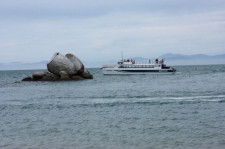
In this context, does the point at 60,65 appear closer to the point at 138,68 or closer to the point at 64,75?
the point at 64,75

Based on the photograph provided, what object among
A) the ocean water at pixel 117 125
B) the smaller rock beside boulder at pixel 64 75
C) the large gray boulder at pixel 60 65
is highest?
the large gray boulder at pixel 60 65

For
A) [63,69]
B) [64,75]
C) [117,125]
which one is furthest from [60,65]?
[117,125]

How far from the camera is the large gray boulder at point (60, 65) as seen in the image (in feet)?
176

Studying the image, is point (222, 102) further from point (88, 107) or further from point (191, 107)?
point (88, 107)

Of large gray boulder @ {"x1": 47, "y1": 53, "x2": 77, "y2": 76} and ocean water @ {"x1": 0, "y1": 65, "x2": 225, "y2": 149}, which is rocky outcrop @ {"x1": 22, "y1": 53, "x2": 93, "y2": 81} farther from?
ocean water @ {"x1": 0, "y1": 65, "x2": 225, "y2": 149}

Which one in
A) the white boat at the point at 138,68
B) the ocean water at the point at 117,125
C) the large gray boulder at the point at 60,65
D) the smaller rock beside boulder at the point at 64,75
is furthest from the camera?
the white boat at the point at 138,68

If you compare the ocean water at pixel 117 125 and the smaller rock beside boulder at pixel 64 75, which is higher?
the smaller rock beside boulder at pixel 64 75

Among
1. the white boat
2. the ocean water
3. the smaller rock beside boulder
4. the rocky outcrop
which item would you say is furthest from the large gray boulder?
the ocean water

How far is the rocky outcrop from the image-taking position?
53719 millimetres

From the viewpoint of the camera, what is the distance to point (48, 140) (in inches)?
624

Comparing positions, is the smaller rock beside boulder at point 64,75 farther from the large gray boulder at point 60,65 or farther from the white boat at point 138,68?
the white boat at point 138,68

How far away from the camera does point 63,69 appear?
179ft

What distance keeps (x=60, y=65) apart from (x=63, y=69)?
114cm

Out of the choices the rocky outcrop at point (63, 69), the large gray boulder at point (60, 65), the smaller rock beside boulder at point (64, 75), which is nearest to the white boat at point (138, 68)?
the rocky outcrop at point (63, 69)
